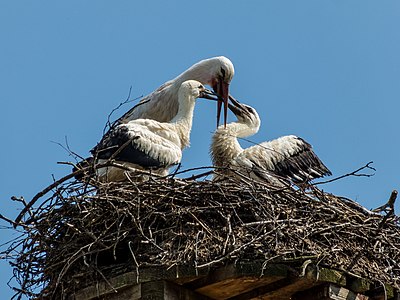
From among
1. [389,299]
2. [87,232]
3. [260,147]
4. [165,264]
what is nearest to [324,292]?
[389,299]

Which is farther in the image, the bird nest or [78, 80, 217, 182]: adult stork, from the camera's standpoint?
[78, 80, 217, 182]: adult stork

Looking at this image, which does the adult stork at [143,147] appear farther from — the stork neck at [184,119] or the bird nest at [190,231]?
the bird nest at [190,231]

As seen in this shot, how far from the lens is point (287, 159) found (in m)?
9.79


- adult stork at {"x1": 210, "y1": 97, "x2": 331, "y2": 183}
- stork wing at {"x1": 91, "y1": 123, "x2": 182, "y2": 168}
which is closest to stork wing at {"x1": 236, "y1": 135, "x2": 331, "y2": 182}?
adult stork at {"x1": 210, "y1": 97, "x2": 331, "y2": 183}

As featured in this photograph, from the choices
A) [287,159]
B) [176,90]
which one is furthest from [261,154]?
[176,90]

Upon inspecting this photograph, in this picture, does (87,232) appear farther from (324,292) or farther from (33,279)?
(324,292)

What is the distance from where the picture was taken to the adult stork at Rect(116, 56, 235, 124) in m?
10.1

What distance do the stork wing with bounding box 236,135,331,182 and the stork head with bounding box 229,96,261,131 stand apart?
351 millimetres

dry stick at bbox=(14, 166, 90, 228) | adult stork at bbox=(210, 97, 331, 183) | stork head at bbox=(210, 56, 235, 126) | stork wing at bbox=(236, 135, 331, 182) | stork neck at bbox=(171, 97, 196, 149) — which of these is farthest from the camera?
stork head at bbox=(210, 56, 235, 126)

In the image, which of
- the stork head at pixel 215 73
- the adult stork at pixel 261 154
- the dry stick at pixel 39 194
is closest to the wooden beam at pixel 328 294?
the dry stick at pixel 39 194

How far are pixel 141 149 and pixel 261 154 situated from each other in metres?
1.35

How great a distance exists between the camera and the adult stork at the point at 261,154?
9.45 meters

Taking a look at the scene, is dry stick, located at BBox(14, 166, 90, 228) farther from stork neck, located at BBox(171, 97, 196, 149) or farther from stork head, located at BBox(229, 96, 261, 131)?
stork head, located at BBox(229, 96, 261, 131)

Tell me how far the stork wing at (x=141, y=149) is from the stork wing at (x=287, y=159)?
87 cm
